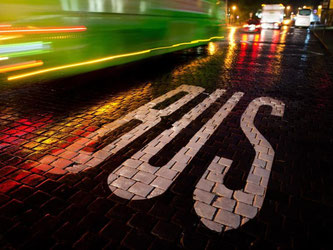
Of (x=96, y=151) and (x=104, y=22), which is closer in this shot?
(x=96, y=151)

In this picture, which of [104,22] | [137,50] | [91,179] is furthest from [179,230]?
[137,50]

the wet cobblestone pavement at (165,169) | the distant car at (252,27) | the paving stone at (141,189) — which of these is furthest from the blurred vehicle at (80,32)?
the distant car at (252,27)

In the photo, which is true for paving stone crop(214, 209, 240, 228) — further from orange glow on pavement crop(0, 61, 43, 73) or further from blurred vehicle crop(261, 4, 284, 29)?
blurred vehicle crop(261, 4, 284, 29)

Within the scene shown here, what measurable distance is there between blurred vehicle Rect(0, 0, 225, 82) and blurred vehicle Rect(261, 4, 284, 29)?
3034 centimetres

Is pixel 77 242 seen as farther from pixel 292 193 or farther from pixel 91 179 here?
pixel 292 193

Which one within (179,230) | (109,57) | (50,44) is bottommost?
(179,230)

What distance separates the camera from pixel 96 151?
418 centimetres

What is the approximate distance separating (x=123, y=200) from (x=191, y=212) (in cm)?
84

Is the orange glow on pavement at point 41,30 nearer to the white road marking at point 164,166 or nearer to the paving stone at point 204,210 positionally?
the white road marking at point 164,166

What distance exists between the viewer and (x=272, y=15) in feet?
123

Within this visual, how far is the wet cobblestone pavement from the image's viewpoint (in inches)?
104

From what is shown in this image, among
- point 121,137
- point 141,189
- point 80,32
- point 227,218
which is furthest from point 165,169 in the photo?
point 80,32

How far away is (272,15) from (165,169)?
4120 cm

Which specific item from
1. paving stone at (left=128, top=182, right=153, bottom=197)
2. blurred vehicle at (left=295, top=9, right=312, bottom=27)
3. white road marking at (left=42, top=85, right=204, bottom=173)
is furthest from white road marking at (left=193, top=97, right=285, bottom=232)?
blurred vehicle at (left=295, top=9, right=312, bottom=27)
